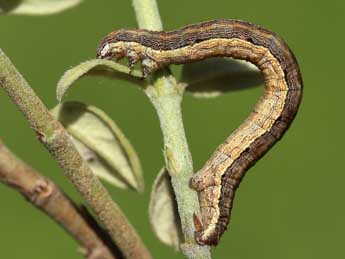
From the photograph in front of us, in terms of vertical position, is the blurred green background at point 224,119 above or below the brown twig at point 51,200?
below

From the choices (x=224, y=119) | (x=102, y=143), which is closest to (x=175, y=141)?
(x=102, y=143)

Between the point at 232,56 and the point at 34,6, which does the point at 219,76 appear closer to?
the point at 232,56

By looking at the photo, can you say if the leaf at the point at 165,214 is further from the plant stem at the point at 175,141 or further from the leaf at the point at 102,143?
the plant stem at the point at 175,141

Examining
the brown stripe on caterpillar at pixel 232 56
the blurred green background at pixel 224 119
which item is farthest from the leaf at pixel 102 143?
the blurred green background at pixel 224 119

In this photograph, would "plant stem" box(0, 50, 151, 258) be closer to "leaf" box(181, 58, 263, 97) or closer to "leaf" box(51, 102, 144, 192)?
"leaf" box(51, 102, 144, 192)

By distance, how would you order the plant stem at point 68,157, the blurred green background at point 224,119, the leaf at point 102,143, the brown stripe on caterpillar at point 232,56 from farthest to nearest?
the blurred green background at point 224,119, the brown stripe on caterpillar at point 232,56, the leaf at point 102,143, the plant stem at point 68,157

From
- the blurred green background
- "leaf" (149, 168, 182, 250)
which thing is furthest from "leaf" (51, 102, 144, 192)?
the blurred green background

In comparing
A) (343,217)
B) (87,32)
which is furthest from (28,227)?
(343,217)
